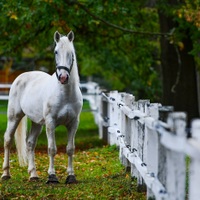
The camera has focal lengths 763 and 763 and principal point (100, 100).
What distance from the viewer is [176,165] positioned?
22.7 feet

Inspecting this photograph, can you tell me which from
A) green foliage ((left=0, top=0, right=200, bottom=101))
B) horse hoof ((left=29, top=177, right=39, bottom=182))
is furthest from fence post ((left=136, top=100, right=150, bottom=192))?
green foliage ((left=0, top=0, right=200, bottom=101))

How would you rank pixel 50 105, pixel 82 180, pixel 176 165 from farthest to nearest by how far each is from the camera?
pixel 82 180
pixel 50 105
pixel 176 165

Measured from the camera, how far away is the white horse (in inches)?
452

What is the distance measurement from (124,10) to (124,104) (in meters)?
9.45

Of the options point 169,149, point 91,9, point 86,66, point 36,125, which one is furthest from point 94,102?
point 169,149

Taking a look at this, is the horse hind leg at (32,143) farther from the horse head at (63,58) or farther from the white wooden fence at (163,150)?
the horse head at (63,58)

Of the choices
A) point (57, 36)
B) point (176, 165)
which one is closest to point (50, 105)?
point (57, 36)

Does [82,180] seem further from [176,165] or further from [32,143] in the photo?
[176,165]

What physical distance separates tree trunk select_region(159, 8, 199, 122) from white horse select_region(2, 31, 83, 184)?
11.6 metres

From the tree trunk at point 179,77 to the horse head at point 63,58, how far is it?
43.2 feet

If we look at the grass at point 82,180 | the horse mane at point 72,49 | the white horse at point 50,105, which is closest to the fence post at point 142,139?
the grass at point 82,180

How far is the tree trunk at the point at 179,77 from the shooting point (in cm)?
2461

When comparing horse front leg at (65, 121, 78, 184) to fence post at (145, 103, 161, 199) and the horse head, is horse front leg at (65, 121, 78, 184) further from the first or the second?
fence post at (145, 103, 161, 199)

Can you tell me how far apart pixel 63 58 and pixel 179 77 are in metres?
13.7
